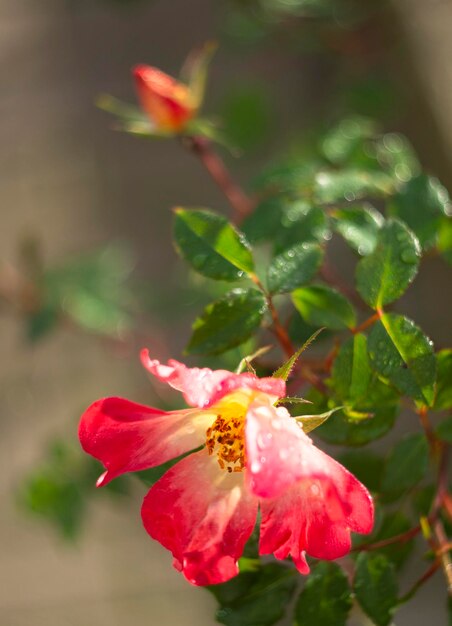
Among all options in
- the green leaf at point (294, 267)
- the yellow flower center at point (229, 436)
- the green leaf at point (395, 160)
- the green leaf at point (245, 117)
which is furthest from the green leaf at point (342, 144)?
the green leaf at point (245, 117)

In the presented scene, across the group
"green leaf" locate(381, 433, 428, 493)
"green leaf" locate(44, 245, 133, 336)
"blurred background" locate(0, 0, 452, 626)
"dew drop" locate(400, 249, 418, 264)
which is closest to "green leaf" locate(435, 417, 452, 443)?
"green leaf" locate(381, 433, 428, 493)

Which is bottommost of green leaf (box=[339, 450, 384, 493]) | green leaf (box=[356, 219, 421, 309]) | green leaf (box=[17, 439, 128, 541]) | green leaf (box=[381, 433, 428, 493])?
green leaf (box=[17, 439, 128, 541])

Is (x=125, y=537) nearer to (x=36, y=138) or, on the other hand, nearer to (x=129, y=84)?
(x=36, y=138)

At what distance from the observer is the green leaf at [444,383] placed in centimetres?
49

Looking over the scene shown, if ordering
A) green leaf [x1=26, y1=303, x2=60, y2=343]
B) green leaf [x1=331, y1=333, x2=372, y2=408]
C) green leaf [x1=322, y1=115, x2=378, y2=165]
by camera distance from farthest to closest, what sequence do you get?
green leaf [x1=26, y1=303, x2=60, y2=343], green leaf [x1=322, y1=115, x2=378, y2=165], green leaf [x1=331, y1=333, x2=372, y2=408]

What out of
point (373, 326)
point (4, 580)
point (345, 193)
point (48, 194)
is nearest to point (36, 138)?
point (48, 194)

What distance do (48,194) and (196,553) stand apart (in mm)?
1516

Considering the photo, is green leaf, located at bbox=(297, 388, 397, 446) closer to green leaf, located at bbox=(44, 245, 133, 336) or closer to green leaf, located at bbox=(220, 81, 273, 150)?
green leaf, located at bbox=(44, 245, 133, 336)

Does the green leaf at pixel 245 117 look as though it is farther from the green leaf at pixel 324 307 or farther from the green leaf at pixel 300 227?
the green leaf at pixel 324 307

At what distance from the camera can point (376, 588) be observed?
0.48 m

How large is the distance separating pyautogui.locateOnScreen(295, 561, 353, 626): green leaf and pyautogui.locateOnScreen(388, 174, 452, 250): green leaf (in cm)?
27

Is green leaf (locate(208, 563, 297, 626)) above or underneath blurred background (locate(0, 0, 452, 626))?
above

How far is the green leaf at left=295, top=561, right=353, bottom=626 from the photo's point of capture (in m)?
0.47

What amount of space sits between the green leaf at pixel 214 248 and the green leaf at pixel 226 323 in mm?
20
